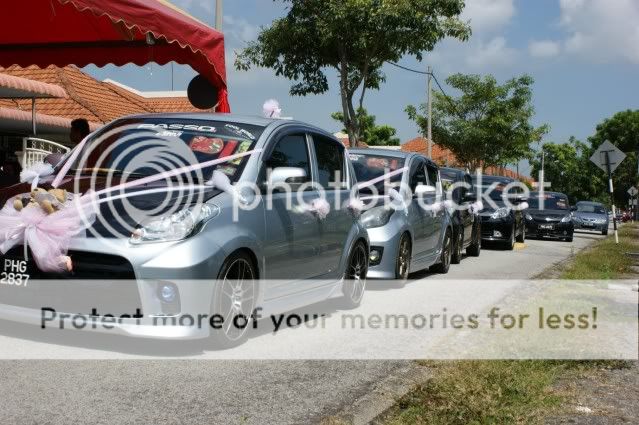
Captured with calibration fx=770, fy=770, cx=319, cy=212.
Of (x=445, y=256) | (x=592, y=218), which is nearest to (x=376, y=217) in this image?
(x=445, y=256)

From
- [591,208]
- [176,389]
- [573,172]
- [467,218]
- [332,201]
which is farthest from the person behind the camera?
[573,172]

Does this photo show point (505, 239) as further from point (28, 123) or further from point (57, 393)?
point (57, 393)

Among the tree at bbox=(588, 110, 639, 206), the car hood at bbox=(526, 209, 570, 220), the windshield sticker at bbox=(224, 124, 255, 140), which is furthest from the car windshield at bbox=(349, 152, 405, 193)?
the tree at bbox=(588, 110, 639, 206)

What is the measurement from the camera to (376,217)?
Result: 9.67 m

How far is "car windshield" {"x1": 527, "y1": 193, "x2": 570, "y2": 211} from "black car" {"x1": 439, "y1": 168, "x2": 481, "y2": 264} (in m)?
10.4

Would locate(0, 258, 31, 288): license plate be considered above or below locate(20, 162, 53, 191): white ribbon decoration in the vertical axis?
below

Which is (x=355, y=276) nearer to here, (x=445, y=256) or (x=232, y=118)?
(x=232, y=118)

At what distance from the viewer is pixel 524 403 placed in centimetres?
473

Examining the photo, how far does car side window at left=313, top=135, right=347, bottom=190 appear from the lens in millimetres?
7578

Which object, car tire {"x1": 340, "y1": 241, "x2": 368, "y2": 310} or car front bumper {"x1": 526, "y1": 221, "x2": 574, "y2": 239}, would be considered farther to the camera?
car front bumper {"x1": 526, "y1": 221, "x2": 574, "y2": 239}

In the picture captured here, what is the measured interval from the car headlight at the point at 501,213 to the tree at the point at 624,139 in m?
79.6

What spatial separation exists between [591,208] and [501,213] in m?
20.8

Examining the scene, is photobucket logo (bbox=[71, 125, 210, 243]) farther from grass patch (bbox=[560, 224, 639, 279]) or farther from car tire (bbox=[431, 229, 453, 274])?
grass patch (bbox=[560, 224, 639, 279])

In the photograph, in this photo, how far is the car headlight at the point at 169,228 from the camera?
531 centimetres
